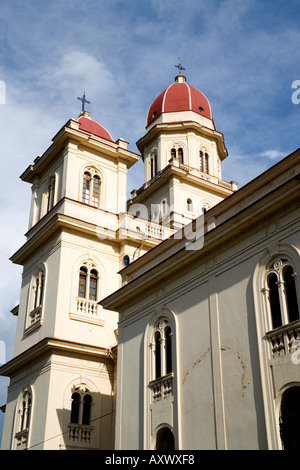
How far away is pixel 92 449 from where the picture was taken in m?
23.3

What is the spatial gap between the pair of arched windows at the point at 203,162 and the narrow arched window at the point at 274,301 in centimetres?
2168

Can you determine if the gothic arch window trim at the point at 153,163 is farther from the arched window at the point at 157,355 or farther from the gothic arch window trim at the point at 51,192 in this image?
the arched window at the point at 157,355

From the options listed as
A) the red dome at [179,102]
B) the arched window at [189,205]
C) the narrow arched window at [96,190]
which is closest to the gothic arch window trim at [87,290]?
the narrow arched window at [96,190]

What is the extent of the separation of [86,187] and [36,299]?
235 inches

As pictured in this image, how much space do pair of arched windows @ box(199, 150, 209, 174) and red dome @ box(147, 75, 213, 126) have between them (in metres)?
2.87

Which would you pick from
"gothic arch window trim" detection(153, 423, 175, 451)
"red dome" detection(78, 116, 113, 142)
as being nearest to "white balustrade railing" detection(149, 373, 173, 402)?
"gothic arch window trim" detection(153, 423, 175, 451)

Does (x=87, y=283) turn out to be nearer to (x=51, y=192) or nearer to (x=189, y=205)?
(x=51, y=192)

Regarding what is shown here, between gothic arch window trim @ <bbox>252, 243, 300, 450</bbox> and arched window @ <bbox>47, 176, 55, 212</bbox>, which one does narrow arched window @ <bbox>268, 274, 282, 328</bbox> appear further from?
arched window @ <bbox>47, 176, 55, 212</bbox>

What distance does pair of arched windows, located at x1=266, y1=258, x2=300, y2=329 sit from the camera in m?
14.3

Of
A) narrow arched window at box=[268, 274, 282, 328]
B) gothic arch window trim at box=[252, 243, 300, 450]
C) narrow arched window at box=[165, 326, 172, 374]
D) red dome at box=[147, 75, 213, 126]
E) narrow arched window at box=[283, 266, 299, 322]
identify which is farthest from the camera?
red dome at box=[147, 75, 213, 126]

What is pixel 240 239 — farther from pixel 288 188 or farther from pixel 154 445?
pixel 154 445

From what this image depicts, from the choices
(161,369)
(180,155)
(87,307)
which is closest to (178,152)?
(180,155)

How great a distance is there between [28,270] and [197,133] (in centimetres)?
1444
